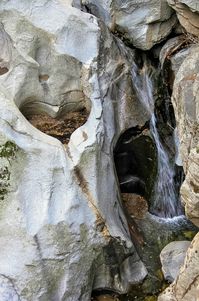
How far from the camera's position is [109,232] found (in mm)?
8492

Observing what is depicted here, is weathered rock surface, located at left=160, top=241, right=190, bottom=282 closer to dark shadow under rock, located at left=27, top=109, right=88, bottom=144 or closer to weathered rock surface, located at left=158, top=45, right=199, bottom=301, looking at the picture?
weathered rock surface, located at left=158, top=45, right=199, bottom=301

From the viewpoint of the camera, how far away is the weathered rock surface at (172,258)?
8734mm

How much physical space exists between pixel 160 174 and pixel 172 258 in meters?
2.49

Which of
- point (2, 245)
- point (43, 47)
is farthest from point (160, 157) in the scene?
point (2, 245)

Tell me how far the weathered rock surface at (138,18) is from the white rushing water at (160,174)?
920 mm

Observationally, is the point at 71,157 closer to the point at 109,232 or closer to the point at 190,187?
the point at 109,232

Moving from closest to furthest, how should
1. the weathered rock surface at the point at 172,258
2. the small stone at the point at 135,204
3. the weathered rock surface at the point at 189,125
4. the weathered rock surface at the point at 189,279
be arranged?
the weathered rock surface at the point at 189,279
the weathered rock surface at the point at 189,125
the weathered rock surface at the point at 172,258
the small stone at the point at 135,204

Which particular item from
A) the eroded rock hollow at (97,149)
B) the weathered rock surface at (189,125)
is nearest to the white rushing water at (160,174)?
the eroded rock hollow at (97,149)

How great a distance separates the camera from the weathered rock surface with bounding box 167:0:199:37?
9.68 m

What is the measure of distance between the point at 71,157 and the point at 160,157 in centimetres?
303

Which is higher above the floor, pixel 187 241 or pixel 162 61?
pixel 162 61

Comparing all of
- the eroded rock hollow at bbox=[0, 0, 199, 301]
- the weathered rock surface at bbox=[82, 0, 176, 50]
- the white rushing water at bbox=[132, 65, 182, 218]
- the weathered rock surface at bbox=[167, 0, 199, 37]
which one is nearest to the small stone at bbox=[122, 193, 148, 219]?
the eroded rock hollow at bbox=[0, 0, 199, 301]

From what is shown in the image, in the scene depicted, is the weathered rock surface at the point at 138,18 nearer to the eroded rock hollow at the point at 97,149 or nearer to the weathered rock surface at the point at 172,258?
the eroded rock hollow at the point at 97,149

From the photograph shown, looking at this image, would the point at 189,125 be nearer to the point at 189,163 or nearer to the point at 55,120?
the point at 189,163
